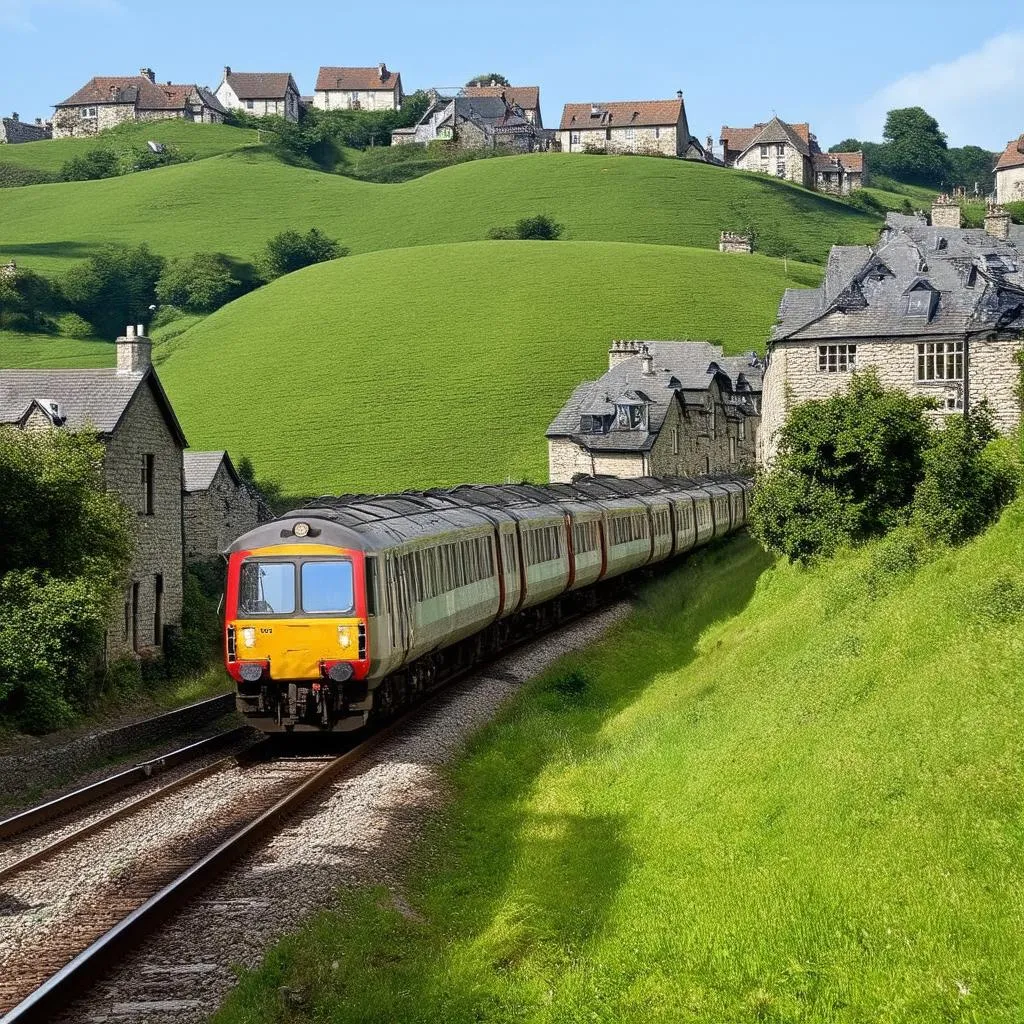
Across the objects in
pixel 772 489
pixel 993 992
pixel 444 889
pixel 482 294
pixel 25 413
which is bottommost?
pixel 444 889

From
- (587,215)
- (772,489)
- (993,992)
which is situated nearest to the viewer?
(993,992)

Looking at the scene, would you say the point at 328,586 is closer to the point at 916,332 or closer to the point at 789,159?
the point at 916,332

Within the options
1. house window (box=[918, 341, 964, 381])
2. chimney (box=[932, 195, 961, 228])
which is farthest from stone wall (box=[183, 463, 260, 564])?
chimney (box=[932, 195, 961, 228])

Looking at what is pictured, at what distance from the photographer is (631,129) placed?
19438 centimetres

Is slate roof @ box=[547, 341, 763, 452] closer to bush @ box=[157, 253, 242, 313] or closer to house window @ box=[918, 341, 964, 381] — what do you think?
house window @ box=[918, 341, 964, 381]

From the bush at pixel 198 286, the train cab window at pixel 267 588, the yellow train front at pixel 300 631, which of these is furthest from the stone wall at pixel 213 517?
the bush at pixel 198 286

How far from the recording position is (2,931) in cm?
1123

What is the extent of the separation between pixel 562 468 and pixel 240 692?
2205 inches

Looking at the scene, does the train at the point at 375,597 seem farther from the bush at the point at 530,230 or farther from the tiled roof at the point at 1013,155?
the tiled roof at the point at 1013,155

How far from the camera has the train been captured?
19.1 m

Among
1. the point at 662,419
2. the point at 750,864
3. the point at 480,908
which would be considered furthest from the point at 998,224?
the point at 480,908

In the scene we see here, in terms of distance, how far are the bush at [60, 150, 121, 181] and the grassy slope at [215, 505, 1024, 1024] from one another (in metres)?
180

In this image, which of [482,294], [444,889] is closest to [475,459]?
[482,294]

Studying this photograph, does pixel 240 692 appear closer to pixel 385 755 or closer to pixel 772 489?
pixel 385 755
